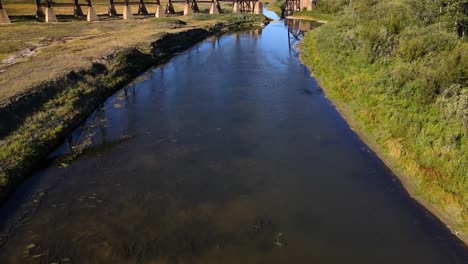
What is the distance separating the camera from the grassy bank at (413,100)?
53.7 ft

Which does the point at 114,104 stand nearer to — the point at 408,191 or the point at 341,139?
the point at 341,139

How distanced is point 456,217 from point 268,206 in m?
7.09

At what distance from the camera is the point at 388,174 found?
59.9 feet

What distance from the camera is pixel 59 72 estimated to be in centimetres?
2917

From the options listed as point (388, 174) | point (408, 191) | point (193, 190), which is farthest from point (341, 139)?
point (193, 190)

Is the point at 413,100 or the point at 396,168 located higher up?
the point at 413,100

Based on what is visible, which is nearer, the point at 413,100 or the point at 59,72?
the point at 413,100

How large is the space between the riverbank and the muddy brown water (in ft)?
3.52

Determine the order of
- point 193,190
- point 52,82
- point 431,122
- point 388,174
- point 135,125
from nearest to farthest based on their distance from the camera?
point 193,190 < point 388,174 < point 431,122 < point 135,125 < point 52,82

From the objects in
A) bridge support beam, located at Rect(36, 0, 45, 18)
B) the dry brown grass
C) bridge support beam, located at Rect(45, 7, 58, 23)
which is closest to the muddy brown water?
the dry brown grass

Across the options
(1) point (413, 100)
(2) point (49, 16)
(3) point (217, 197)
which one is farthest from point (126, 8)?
(3) point (217, 197)

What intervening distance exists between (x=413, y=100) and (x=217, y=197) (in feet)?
44.6

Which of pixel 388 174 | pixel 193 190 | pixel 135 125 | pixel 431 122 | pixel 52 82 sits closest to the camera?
pixel 193 190

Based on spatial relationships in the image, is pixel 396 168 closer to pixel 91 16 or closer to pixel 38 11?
pixel 91 16
